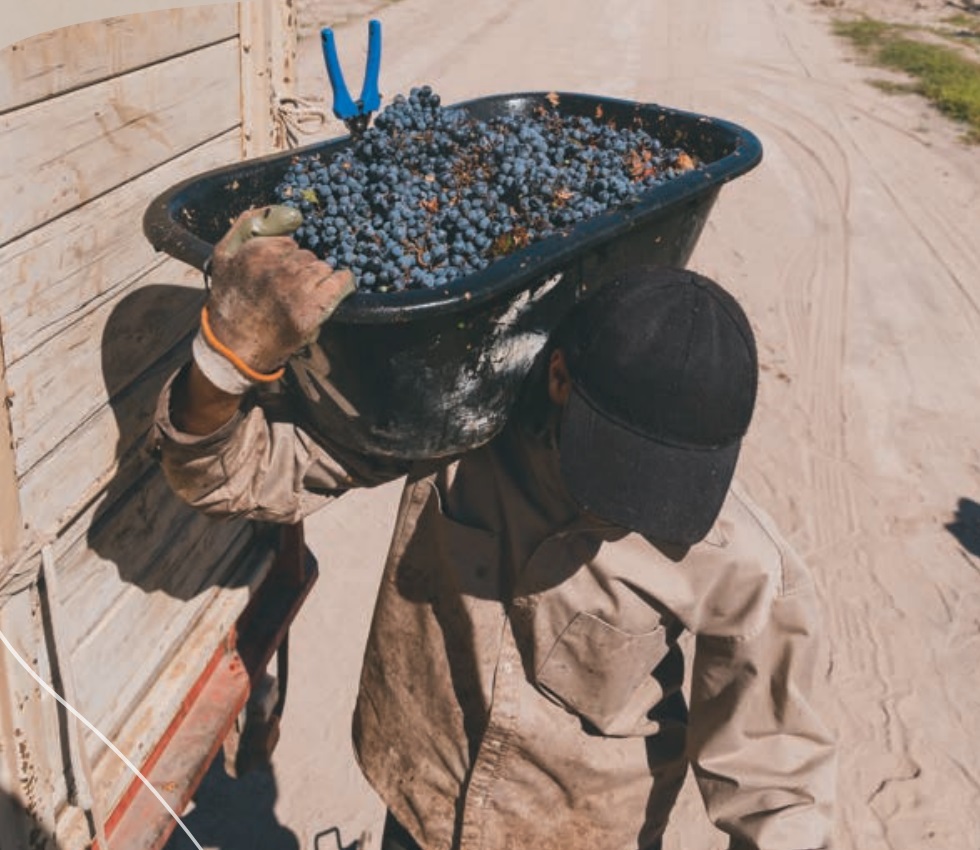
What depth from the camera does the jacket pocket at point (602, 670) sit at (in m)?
2.10

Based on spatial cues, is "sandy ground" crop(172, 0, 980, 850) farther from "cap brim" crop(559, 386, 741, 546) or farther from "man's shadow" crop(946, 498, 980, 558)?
"cap brim" crop(559, 386, 741, 546)

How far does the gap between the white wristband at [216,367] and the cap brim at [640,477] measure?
0.52m

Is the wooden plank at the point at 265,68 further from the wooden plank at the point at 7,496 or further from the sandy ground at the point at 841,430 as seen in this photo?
the sandy ground at the point at 841,430

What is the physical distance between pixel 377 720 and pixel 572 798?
0.47m

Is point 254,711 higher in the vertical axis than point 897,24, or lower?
higher

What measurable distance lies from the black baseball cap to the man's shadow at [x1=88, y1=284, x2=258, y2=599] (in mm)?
934

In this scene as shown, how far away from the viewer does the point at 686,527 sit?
179 cm

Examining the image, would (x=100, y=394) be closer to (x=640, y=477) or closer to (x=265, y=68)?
(x=265, y=68)

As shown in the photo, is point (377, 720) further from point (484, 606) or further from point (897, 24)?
point (897, 24)

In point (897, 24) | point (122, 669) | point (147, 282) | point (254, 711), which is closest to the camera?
point (147, 282)

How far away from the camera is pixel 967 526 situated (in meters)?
5.59

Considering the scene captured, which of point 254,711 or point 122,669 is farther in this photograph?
point 254,711

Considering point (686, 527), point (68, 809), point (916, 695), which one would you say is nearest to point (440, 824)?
point (68, 809)

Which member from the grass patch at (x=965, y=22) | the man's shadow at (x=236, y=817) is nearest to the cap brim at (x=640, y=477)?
the man's shadow at (x=236, y=817)
